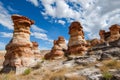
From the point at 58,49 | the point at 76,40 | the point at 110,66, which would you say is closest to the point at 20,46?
the point at 110,66

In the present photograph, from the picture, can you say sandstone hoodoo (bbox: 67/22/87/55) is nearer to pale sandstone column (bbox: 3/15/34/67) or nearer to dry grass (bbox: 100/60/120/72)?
pale sandstone column (bbox: 3/15/34/67)

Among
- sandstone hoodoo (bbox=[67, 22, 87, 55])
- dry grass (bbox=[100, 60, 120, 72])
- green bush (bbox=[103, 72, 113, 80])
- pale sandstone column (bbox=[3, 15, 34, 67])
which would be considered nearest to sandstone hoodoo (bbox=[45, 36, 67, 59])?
sandstone hoodoo (bbox=[67, 22, 87, 55])

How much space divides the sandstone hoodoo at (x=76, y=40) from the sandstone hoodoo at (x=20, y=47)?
12480mm

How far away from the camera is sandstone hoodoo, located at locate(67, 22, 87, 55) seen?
39.1m

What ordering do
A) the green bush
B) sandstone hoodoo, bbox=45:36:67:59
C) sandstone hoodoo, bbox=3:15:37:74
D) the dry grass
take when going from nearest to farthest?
the green bush < the dry grass < sandstone hoodoo, bbox=3:15:37:74 < sandstone hoodoo, bbox=45:36:67:59

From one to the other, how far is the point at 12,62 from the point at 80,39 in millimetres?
17272

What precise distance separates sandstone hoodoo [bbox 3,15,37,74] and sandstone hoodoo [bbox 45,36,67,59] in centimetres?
1879

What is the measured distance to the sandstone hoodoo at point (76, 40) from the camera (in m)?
39.1

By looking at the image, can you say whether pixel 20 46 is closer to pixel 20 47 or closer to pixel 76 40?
pixel 20 47

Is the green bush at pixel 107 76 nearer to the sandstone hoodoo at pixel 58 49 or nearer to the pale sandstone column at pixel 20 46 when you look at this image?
the pale sandstone column at pixel 20 46

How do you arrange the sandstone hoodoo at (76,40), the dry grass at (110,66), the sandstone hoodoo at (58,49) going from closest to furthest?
the dry grass at (110,66) < the sandstone hoodoo at (76,40) < the sandstone hoodoo at (58,49)

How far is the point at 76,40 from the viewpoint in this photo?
40500mm

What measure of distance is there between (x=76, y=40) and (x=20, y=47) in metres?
15.5

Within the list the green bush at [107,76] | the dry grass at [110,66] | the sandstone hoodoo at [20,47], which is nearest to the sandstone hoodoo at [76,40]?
the sandstone hoodoo at [20,47]
